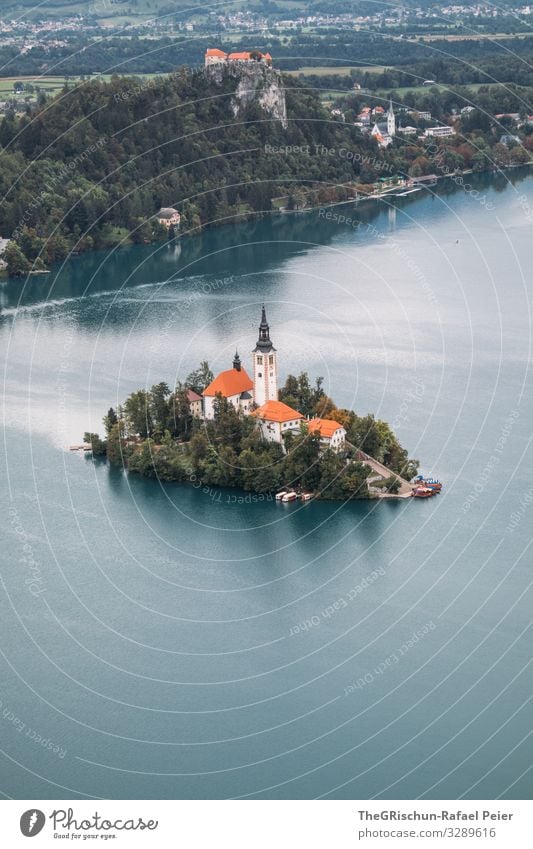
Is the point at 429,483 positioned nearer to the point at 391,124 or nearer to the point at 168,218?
the point at 168,218

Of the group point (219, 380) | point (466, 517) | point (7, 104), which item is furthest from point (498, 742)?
point (7, 104)

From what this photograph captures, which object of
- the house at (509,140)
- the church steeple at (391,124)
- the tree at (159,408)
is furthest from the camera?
the house at (509,140)

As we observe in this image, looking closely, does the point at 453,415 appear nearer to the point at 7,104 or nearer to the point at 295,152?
the point at 295,152

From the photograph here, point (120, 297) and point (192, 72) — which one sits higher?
point (192, 72)

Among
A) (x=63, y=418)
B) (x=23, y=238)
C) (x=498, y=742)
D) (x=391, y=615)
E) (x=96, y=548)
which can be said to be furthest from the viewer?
(x=23, y=238)

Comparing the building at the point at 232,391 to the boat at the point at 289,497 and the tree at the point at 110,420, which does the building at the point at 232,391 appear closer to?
the tree at the point at 110,420

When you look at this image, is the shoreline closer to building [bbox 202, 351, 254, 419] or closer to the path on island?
building [bbox 202, 351, 254, 419]

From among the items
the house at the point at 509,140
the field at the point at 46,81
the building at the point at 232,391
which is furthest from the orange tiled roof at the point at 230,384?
the field at the point at 46,81
